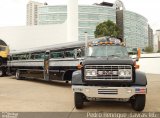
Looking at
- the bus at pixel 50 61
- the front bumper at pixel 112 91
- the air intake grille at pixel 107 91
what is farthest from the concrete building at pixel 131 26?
the air intake grille at pixel 107 91

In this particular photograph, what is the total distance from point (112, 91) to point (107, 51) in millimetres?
2214

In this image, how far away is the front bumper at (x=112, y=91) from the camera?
7.66m

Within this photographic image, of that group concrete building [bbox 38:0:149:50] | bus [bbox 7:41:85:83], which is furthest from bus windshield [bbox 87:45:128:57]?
concrete building [bbox 38:0:149:50]

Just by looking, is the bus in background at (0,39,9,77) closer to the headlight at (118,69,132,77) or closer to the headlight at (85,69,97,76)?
the headlight at (85,69,97,76)

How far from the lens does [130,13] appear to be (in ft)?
390

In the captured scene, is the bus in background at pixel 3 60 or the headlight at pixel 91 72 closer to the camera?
the headlight at pixel 91 72

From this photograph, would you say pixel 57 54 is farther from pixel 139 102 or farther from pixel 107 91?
pixel 139 102

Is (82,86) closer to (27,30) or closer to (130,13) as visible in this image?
(27,30)

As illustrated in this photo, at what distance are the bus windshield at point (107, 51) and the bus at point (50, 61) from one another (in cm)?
125

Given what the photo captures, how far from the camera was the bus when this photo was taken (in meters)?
13.8

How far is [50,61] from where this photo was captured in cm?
1597

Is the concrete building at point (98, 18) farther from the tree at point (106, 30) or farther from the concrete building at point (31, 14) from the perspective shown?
the tree at point (106, 30)

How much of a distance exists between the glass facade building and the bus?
260 ft

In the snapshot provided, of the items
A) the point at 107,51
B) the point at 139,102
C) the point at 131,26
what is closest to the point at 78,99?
the point at 139,102
